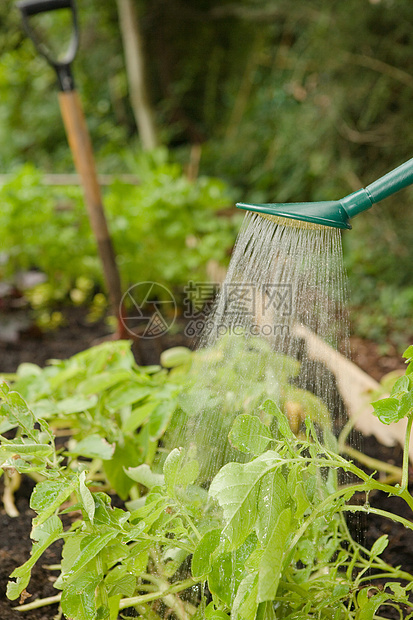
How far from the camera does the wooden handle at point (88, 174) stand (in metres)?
1.81

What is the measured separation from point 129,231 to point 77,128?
74 centimetres

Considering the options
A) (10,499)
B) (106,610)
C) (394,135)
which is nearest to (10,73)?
(394,135)

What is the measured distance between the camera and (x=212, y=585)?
2.05 ft

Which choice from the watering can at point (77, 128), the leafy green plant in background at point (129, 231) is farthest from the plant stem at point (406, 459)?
the leafy green plant in background at point (129, 231)

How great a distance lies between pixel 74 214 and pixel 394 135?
1.82 meters

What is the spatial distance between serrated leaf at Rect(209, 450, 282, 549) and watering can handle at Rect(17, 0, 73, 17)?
5.62ft

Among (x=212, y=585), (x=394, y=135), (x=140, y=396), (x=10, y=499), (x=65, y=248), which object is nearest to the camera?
(x=212, y=585)

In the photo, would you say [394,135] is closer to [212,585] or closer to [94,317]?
[94,317]

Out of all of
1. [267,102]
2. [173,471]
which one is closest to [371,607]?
[173,471]

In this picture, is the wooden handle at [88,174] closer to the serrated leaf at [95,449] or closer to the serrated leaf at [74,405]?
the serrated leaf at [74,405]

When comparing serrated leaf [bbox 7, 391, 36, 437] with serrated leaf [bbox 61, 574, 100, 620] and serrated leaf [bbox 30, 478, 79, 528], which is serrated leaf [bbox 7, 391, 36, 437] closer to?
serrated leaf [bbox 30, 478, 79, 528]

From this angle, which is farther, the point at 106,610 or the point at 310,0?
the point at 310,0

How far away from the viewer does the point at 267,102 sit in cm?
475

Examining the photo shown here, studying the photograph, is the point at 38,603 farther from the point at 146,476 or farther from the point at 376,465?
the point at 376,465
